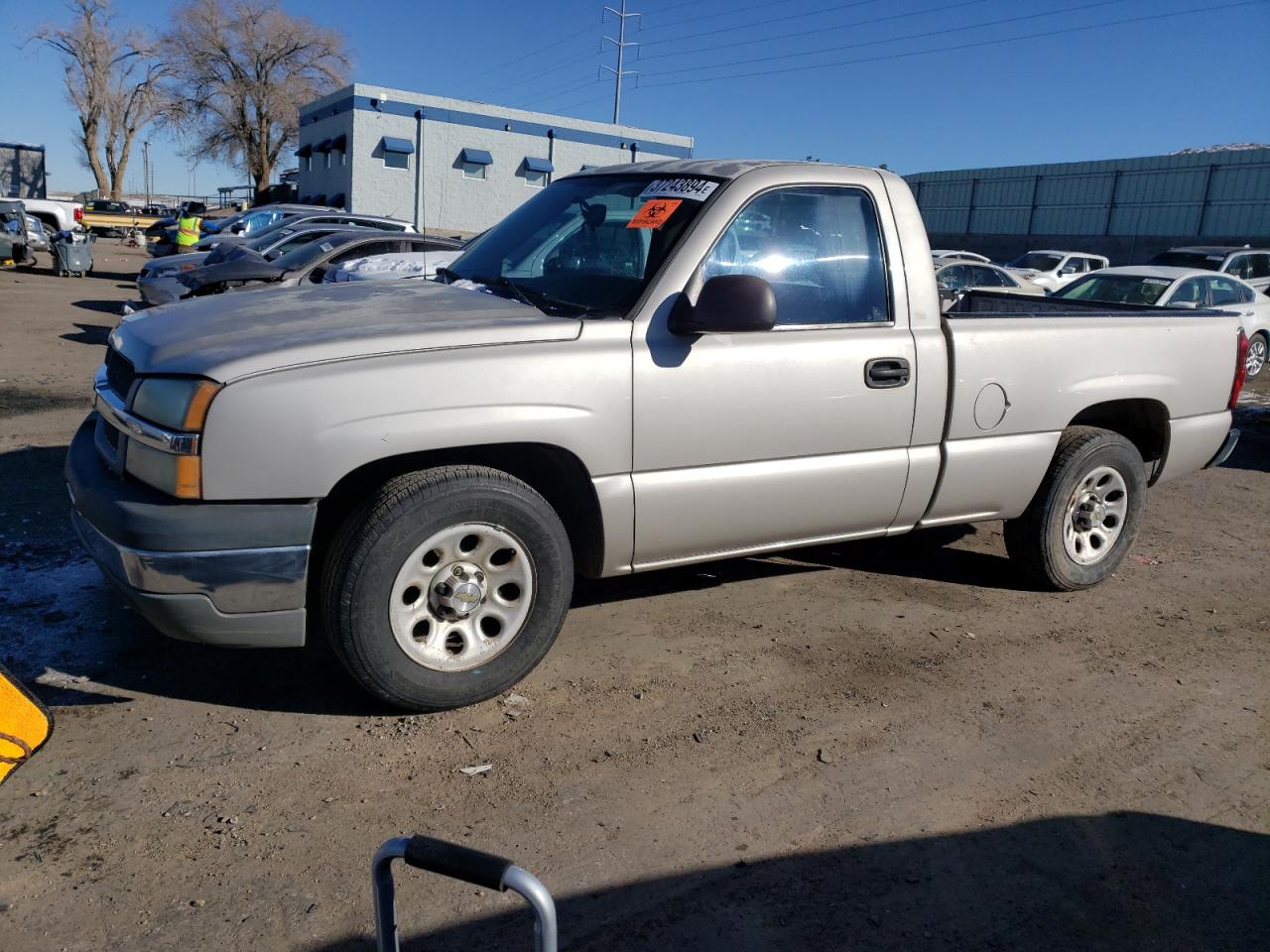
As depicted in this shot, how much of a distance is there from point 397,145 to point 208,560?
135 ft

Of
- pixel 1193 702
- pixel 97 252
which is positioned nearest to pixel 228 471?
pixel 1193 702

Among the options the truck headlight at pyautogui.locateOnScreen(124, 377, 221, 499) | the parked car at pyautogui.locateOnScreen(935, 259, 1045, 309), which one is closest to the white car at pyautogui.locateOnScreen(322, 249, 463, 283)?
the truck headlight at pyautogui.locateOnScreen(124, 377, 221, 499)

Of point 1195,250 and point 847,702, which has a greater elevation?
point 1195,250

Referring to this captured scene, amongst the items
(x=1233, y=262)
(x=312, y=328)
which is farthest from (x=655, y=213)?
(x=1233, y=262)

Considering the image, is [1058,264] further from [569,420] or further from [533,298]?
[569,420]

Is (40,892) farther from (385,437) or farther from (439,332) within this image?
(439,332)

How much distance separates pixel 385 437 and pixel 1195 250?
766 inches

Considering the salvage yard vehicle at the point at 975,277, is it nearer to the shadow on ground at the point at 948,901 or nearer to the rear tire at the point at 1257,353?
the rear tire at the point at 1257,353

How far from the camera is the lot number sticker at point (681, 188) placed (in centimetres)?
406

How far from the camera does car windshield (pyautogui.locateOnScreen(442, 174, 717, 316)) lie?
397 cm

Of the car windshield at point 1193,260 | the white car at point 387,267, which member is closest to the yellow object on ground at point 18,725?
the white car at point 387,267

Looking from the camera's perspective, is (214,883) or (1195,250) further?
(1195,250)

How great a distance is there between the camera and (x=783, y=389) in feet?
13.0

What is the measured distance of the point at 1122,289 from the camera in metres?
12.8
